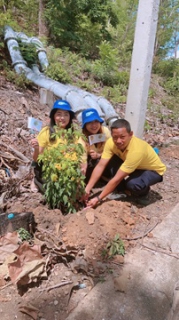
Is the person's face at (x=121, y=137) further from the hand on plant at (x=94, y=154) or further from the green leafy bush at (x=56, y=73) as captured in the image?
the green leafy bush at (x=56, y=73)

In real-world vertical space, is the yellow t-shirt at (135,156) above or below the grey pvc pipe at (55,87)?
below

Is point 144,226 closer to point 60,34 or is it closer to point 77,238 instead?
point 77,238

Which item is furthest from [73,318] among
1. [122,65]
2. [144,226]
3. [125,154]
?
[122,65]

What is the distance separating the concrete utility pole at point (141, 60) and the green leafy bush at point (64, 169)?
1.07m

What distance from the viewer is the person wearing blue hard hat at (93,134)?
3078 millimetres

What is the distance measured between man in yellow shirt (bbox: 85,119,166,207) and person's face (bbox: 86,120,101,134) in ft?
0.80

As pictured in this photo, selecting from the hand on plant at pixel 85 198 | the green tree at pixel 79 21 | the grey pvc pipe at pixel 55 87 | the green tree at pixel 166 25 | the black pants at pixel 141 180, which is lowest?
the hand on plant at pixel 85 198

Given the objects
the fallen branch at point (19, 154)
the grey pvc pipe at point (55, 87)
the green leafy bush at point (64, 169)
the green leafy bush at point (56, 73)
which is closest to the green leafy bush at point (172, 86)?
the green leafy bush at point (56, 73)

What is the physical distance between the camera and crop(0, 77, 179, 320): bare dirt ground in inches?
72.9

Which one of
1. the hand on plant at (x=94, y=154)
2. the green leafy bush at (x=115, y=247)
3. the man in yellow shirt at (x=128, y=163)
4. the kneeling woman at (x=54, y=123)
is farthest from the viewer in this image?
the hand on plant at (x=94, y=154)

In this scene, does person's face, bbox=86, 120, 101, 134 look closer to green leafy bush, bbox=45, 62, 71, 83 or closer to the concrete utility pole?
the concrete utility pole

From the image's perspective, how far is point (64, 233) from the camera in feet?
8.25

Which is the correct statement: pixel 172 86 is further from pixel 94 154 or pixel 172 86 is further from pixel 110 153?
pixel 110 153

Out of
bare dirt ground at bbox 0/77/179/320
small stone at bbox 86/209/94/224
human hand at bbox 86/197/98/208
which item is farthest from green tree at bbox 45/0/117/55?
small stone at bbox 86/209/94/224
